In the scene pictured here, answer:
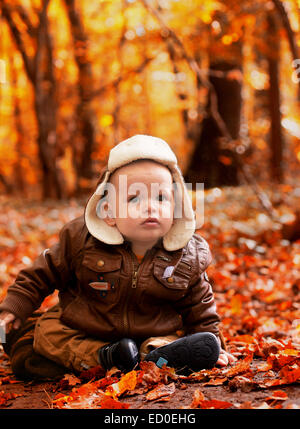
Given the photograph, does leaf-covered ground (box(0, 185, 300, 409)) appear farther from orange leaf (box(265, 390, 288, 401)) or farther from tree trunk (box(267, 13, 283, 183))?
tree trunk (box(267, 13, 283, 183))

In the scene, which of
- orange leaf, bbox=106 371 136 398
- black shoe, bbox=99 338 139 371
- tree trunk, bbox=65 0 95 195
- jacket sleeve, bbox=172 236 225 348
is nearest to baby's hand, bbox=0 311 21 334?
black shoe, bbox=99 338 139 371

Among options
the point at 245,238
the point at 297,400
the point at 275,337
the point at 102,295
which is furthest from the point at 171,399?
the point at 245,238

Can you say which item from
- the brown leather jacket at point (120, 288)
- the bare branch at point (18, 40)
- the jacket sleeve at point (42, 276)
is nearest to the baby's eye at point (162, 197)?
the brown leather jacket at point (120, 288)

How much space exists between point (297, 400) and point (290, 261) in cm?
410

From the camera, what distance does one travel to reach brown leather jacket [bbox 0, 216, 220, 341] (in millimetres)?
2779

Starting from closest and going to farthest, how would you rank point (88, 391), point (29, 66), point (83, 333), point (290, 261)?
point (88, 391), point (83, 333), point (290, 261), point (29, 66)

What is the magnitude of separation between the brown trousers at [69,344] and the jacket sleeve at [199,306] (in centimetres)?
16

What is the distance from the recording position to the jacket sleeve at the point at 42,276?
111 inches

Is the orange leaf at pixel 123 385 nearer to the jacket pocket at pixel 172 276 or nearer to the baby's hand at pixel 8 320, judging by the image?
the jacket pocket at pixel 172 276

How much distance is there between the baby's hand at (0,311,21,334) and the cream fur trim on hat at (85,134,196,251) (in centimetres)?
68

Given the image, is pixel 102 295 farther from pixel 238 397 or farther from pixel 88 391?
pixel 238 397

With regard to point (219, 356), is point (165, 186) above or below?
above

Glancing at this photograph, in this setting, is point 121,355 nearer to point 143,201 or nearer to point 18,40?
point 143,201

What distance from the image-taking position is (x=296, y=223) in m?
6.79
